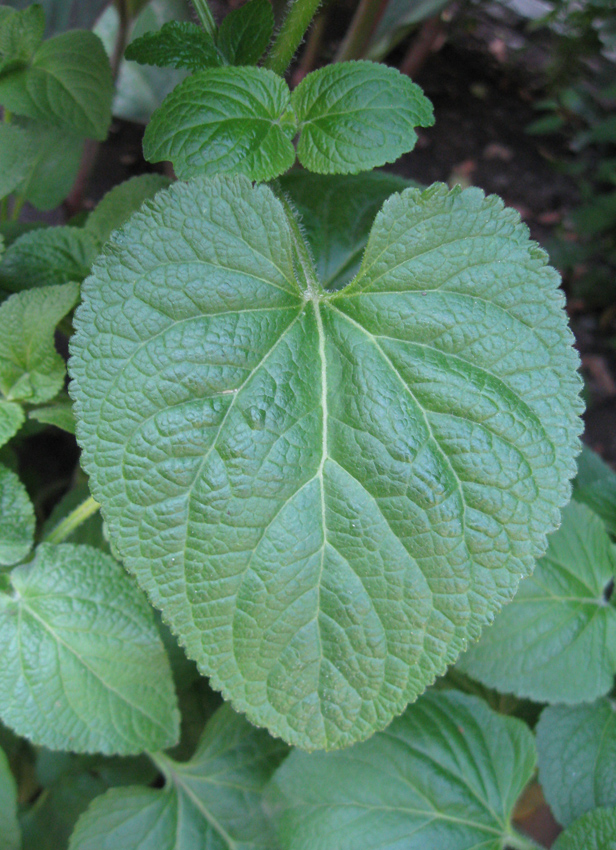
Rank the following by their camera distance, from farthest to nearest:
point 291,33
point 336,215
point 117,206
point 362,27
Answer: point 362,27 → point 336,215 → point 117,206 → point 291,33

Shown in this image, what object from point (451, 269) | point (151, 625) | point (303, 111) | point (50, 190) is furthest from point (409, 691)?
point (50, 190)

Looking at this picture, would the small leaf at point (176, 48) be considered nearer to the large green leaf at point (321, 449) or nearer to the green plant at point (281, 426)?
the green plant at point (281, 426)

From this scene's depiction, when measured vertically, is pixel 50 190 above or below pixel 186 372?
below

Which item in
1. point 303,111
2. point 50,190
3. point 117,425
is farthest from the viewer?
point 50,190

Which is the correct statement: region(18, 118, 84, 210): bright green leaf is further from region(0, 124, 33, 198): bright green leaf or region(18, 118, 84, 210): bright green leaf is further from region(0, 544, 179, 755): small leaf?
region(0, 544, 179, 755): small leaf

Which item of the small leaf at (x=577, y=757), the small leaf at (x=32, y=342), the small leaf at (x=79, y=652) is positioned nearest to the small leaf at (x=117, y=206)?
the small leaf at (x=32, y=342)

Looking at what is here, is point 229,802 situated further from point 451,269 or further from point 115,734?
point 451,269

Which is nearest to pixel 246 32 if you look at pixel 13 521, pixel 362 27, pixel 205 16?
pixel 205 16

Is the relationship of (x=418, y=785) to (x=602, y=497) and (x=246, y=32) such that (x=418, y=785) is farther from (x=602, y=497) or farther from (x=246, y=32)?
(x=246, y=32)
